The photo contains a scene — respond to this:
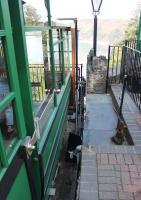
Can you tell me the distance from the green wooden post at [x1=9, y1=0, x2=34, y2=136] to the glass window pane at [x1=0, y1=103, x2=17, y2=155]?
21 centimetres

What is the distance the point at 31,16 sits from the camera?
86.5 inches

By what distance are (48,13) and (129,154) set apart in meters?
2.22

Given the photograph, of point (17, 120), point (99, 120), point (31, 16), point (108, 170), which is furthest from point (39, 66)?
point (99, 120)

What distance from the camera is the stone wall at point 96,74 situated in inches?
245

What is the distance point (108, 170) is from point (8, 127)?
160 centimetres

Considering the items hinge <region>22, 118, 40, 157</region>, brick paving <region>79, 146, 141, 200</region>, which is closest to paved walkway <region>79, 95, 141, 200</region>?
brick paving <region>79, 146, 141, 200</region>

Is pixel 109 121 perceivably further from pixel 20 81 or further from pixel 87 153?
pixel 20 81

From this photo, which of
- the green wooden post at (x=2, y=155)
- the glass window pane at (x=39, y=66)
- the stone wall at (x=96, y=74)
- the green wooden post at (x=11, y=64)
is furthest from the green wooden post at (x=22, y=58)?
the stone wall at (x=96, y=74)

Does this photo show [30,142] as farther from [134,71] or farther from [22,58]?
[134,71]

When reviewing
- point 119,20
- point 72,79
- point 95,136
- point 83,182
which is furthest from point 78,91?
point 119,20

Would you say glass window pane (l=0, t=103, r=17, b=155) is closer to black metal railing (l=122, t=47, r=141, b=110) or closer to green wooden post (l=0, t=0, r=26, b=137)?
green wooden post (l=0, t=0, r=26, b=137)

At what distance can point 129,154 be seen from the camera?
3.01 metres

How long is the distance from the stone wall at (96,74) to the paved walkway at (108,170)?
2643 millimetres

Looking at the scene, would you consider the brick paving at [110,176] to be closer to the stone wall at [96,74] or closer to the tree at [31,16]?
the tree at [31,16]
